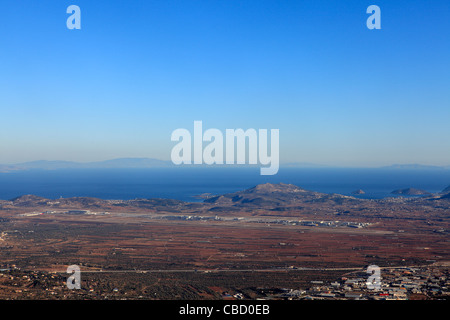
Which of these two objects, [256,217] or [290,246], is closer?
[290,246]

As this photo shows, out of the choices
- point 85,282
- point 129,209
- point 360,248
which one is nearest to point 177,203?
point 129,209
